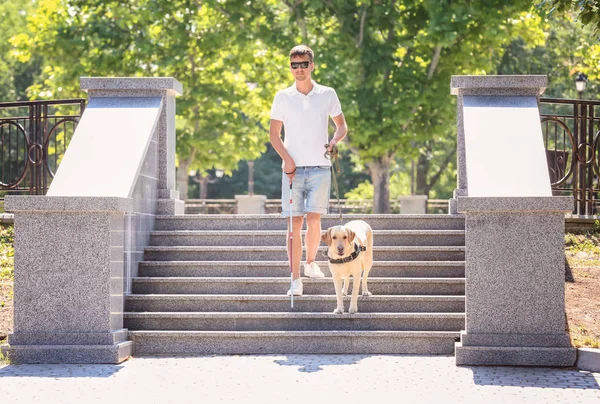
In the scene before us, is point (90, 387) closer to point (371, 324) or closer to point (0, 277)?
point (371, 324)

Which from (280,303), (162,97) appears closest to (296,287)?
(280,303)

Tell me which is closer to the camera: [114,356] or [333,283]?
[114,356]

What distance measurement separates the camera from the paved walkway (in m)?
7.01

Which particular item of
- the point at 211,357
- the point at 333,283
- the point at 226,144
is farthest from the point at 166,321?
the point at 226,144

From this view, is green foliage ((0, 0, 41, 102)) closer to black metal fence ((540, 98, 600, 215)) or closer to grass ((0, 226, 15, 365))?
grass ((0, 226, 15, 365))

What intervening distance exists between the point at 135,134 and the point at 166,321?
2.21m

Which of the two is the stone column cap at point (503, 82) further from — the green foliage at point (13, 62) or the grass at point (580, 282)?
the green foliage at point (13, 62)

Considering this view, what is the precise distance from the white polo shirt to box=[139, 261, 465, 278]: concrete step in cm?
136

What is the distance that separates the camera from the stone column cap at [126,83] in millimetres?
11227

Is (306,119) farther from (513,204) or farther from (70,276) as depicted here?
(70,276)

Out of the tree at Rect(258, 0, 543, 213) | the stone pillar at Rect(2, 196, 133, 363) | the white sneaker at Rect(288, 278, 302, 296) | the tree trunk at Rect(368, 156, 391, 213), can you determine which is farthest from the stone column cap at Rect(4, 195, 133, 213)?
the tree trunk at Rect(368, 156, 391, 213)

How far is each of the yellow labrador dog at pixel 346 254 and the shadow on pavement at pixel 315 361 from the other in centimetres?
60

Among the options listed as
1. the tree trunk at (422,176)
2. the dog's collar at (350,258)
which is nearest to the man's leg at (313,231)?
the dog's collar at (350,258)

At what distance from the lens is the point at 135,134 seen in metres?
10.4
